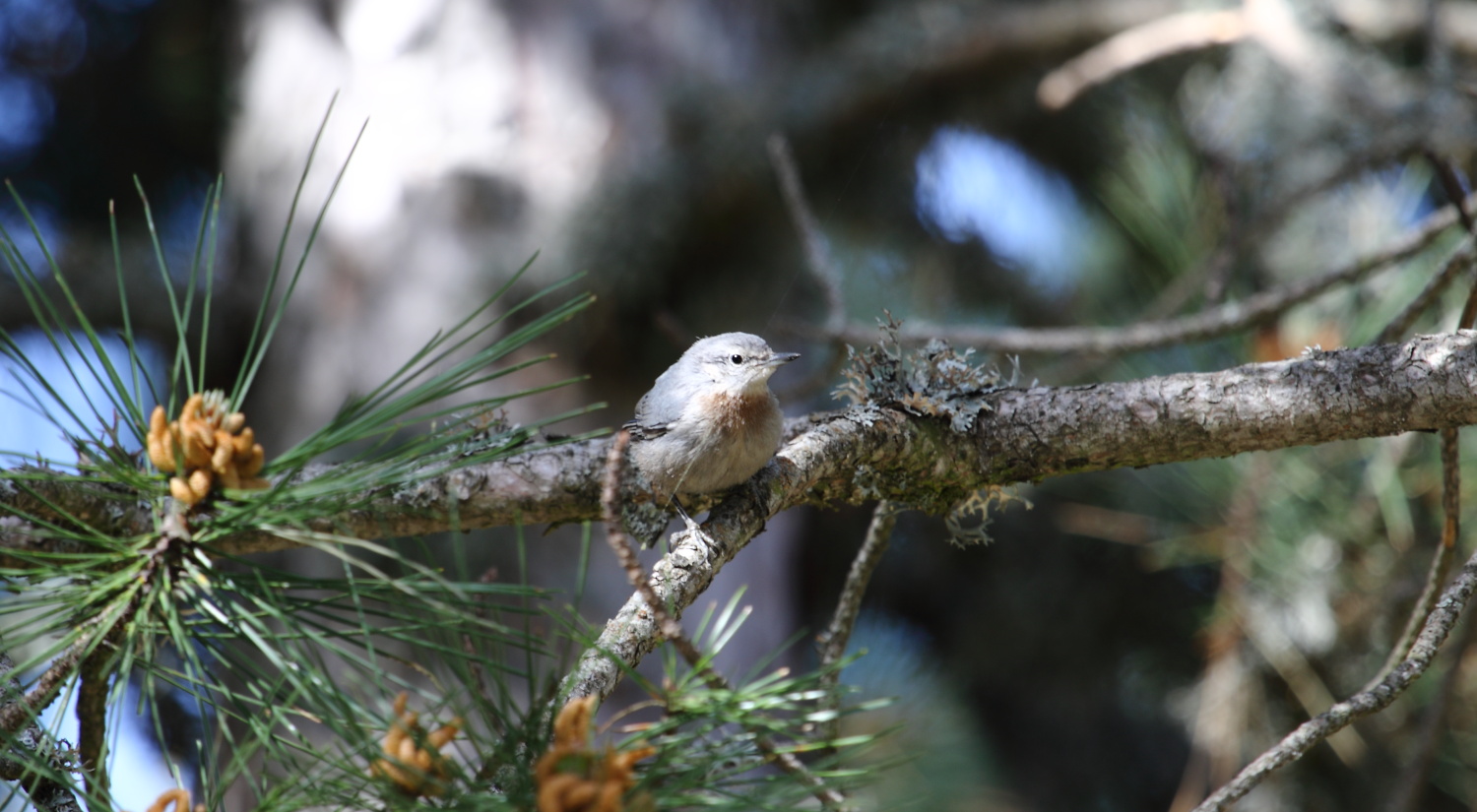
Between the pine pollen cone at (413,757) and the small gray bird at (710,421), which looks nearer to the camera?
the pine pollen cone at (413,757)

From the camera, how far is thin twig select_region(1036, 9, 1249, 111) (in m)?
3.78

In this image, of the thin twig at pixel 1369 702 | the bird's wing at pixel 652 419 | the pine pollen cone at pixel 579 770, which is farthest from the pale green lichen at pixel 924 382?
the pine pollen cone at pixel 579 770

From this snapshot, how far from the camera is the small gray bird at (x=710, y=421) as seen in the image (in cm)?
195

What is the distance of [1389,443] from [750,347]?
2.80 metres

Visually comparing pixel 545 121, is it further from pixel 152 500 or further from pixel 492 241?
pixel 152 500

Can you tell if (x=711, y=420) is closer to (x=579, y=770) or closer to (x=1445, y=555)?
(x=579, y=770)

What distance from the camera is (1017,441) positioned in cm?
200

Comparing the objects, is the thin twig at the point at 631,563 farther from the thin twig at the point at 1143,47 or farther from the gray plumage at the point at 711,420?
the thin twig at the point at 1143,47

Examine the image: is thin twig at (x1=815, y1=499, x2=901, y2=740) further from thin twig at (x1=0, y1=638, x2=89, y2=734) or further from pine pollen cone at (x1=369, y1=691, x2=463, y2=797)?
thin twig at (x1=0, y1=638, x2=89, y2=734)

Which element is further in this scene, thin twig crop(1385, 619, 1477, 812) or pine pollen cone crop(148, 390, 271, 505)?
thin twig crop(1385, 619, 1477, 812)

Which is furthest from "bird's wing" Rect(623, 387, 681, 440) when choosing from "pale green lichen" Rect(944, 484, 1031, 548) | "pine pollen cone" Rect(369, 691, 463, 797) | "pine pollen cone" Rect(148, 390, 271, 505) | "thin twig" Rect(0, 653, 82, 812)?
"thin twig" Rect(0, 653, 82, 812)

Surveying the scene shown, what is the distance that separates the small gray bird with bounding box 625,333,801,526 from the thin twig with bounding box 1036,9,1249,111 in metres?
2.29

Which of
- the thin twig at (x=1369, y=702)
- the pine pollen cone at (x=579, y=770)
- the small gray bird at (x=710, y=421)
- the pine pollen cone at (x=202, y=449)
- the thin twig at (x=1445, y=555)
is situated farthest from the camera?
the small gray bird at (x=710, y=421)

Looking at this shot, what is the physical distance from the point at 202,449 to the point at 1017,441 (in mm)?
1500
